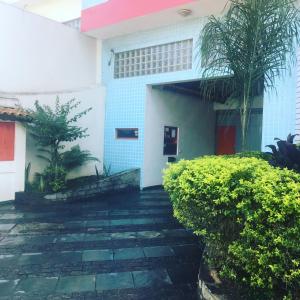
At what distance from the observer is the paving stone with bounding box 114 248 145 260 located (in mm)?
4391

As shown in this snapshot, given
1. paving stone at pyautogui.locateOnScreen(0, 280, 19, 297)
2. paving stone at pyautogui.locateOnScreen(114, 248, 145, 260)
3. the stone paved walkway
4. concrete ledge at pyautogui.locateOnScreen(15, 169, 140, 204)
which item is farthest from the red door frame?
paving stone at pyautogui.locateOnScreen(0, 280, 19, 297)

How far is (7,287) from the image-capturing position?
3455 millimetres

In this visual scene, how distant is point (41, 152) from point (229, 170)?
6976mm

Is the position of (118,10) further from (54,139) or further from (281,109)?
(281,109)

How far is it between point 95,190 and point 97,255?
165 inches

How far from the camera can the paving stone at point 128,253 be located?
173 inches

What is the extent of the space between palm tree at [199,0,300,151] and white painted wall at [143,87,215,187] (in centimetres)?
441

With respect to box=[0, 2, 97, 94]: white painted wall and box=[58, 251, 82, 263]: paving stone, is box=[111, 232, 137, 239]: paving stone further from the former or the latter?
box=[0, 2, 97, 94]: white painted wall

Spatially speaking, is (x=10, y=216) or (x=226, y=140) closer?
(x=10, y=216)

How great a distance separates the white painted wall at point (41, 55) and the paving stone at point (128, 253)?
5.47 m

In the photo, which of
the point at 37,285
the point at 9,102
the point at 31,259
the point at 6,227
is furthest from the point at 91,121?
the point at 37,285

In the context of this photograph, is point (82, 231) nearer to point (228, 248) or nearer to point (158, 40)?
point (228, 248)

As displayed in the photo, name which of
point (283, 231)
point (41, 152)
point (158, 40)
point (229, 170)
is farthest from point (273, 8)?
point (41, 152)

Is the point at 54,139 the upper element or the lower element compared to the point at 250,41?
lower
